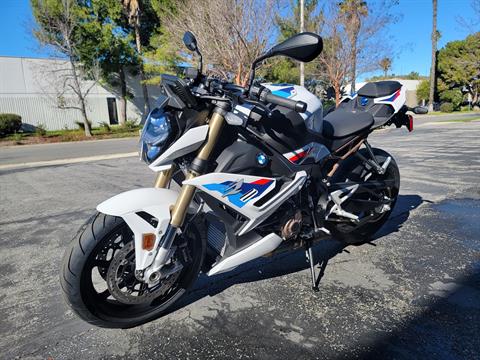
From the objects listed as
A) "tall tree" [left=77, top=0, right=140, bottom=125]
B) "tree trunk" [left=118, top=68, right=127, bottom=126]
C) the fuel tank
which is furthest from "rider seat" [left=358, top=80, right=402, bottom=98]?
"tree trunk" [left=118, top=68, right=127, bottom=126]

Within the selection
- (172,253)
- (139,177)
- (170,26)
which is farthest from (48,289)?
(170,26)

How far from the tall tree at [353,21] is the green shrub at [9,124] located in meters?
21.9

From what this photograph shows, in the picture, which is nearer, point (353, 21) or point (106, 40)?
point (353, 21)

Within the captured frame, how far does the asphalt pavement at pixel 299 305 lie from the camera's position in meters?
2.00

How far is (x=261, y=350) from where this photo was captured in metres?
1.97

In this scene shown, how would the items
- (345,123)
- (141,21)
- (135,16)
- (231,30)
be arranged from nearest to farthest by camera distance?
(345,123), (231,30), (135,16), (141,21)

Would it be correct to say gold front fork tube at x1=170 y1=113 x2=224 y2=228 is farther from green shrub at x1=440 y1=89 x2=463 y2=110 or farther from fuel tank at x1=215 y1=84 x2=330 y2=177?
green shrub at x1=440 y1=89 x2=463 y2=110

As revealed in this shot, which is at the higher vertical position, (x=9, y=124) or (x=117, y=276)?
(x=9, y=124)

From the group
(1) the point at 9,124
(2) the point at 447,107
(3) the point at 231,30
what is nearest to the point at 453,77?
(2) the point at 447,107

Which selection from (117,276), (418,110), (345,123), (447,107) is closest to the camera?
(117,276)

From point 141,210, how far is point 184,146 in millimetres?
438

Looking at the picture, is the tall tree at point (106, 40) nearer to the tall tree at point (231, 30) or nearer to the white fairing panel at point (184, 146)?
the tall tree at point (231, 30)

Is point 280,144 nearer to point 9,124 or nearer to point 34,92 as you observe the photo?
point 9,124

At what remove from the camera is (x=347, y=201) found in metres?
3.00
